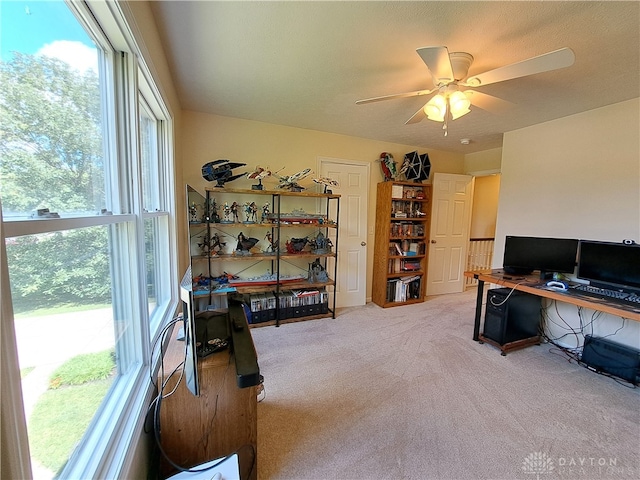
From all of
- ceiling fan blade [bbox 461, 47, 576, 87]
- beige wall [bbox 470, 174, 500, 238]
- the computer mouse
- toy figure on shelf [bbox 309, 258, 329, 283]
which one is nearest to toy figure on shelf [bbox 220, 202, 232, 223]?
toy figure on shelf [bbox 309, 258, 329, 283]

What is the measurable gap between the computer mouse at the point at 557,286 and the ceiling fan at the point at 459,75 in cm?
172

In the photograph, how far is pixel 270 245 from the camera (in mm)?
3281

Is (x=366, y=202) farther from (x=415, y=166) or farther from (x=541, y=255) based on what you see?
(x=541, y=255)

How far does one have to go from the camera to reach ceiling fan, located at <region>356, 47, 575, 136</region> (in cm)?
133

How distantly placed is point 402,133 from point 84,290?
11.5ft

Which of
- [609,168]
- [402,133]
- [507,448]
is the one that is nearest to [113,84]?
[507,448]

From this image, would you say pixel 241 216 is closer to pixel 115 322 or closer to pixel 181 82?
pixel 181 82

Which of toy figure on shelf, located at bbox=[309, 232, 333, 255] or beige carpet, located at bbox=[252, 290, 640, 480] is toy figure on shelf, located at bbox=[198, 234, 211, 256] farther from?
toy figure on shelf, located at bbox=[309, 232, 333, 255]

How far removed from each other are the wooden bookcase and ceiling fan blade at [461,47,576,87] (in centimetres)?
203

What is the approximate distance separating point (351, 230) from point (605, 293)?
258 centimetres

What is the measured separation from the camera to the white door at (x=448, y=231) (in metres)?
4.11

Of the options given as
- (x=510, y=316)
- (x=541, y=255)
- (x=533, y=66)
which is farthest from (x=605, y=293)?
(x=533, y=66)
